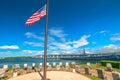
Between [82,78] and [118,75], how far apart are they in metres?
5.00

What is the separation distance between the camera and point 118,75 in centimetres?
970

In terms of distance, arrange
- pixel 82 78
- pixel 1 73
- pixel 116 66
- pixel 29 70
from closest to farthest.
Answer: pixel 82 78
pixel 1 73
pixel 29 70
pixel 116 66

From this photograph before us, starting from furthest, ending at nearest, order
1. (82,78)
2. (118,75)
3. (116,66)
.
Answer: (116,66)
(82,78)
(118,75)

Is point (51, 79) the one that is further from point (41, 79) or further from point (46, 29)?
point (46, 29)

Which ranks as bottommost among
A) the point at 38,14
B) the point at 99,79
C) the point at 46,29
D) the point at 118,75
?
the point at 99,79

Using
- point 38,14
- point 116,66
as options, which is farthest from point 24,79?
point 116,66

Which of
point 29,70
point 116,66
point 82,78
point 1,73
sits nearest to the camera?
point 82,78

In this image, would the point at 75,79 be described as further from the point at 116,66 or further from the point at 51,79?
the point at 116,66

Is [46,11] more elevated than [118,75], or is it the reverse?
[46,11]

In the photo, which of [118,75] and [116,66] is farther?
[116,66]

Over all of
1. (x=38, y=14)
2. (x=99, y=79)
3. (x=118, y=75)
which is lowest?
(x=99, y=79)

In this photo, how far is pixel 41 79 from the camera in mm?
13438

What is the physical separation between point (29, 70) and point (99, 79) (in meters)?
9.47

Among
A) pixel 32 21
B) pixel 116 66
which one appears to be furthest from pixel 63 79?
pixel 116 66
